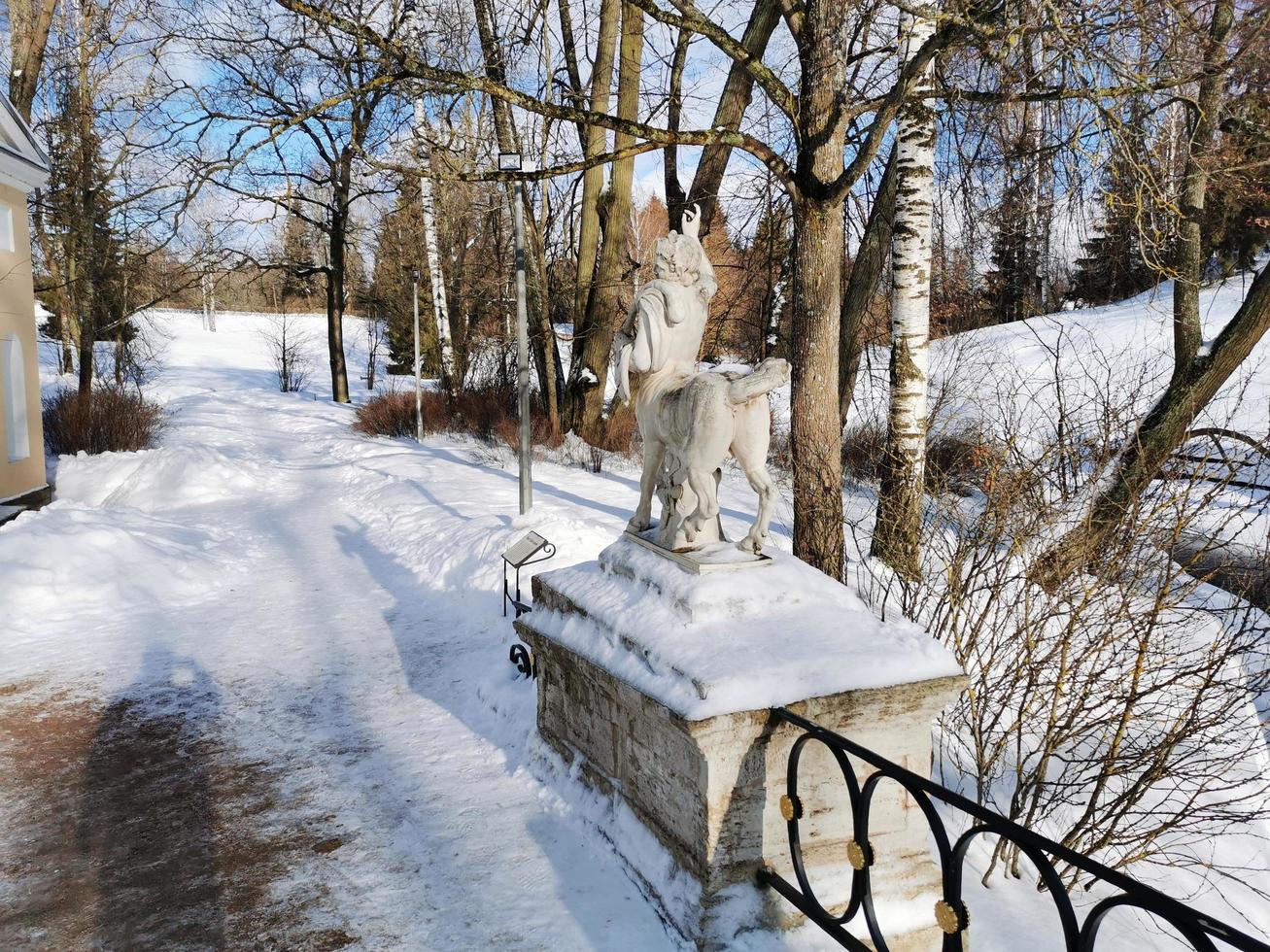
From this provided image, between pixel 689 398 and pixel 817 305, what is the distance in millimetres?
3661

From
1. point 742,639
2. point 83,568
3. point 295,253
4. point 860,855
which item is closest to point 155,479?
point 83,568

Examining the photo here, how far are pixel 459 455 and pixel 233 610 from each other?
326 inches

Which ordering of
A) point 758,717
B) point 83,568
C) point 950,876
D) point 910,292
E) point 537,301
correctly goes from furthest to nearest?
point 537,301, point 83,568, point 910,292, point 758,717, point 950,876

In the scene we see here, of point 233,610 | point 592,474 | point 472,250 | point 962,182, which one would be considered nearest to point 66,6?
point 472,250

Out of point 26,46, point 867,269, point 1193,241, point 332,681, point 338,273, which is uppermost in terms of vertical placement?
point 26,46

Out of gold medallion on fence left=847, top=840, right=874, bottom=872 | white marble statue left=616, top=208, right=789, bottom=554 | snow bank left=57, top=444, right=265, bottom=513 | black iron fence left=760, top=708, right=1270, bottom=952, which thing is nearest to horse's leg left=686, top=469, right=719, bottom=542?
white marble statue left=616, top=208, right=789, bottom=554

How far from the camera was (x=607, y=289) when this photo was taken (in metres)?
15.1

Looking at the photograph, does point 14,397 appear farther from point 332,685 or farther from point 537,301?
point 332,685

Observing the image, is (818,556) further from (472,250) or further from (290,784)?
(472,250)

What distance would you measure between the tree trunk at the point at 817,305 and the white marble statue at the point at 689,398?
3083 millimetres

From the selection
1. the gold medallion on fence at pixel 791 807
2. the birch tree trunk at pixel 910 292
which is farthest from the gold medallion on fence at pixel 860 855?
the birch tree trunk at pixel 910 292

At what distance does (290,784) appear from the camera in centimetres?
473

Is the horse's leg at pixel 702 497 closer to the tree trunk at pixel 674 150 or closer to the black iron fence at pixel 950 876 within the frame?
the black iron fence at pixel 950 876

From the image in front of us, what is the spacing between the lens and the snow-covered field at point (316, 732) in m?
3.56
